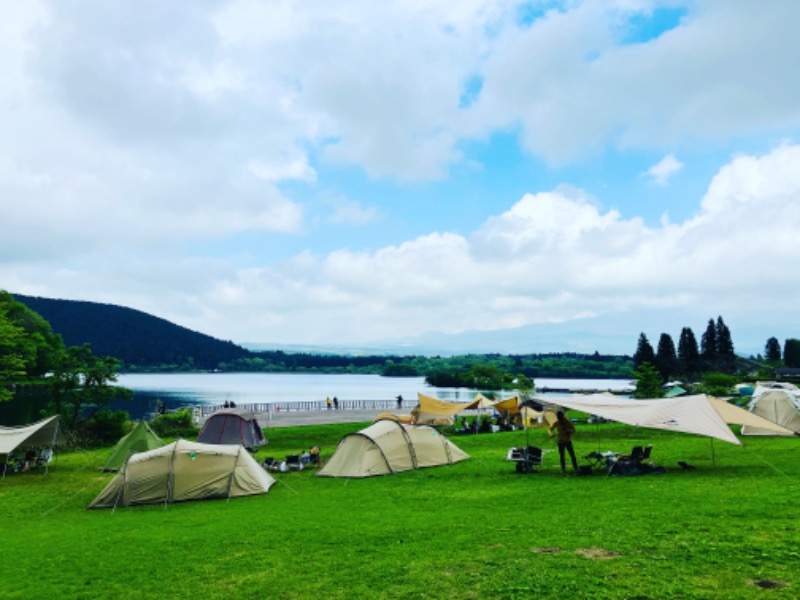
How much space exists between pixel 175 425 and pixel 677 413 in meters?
34.0

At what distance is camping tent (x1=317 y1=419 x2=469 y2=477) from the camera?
20.2 m

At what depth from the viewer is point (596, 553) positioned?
29.9 feet

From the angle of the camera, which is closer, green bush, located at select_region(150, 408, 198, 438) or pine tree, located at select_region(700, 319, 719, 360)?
green bush, located at select_region(150, 408, 198, 438)

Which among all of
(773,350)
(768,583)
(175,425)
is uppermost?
(773,350)

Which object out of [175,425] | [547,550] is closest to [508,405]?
[175,425]

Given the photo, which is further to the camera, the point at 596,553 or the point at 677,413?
the point at 677,413

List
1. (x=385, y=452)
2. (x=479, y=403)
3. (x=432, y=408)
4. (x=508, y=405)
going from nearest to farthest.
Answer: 1. (x=385, y=452)
2. (x=432, y=408)
3. (x=508, y=405)
4. (x=479, y=403)

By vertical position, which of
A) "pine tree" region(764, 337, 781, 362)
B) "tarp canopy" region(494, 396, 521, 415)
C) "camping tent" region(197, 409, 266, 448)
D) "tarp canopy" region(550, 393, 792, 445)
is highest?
"pine tree" region(764, 337, 781, 362)

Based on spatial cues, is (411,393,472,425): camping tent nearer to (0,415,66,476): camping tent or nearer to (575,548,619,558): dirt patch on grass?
(0,415,66,476): camping tent

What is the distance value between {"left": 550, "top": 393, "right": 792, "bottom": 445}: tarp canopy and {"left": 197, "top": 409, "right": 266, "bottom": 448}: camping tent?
17872 mm

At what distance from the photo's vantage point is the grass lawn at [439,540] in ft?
26.7

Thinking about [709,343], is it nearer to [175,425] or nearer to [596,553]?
[175,425]

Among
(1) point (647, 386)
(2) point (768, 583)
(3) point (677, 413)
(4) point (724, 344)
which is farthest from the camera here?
(4) point (724, 344)

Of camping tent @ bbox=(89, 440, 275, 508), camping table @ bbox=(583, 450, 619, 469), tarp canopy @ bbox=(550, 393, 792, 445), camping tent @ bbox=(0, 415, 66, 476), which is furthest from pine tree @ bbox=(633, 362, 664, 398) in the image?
camping tent @ bbox=(0, 415, 66, 476)
